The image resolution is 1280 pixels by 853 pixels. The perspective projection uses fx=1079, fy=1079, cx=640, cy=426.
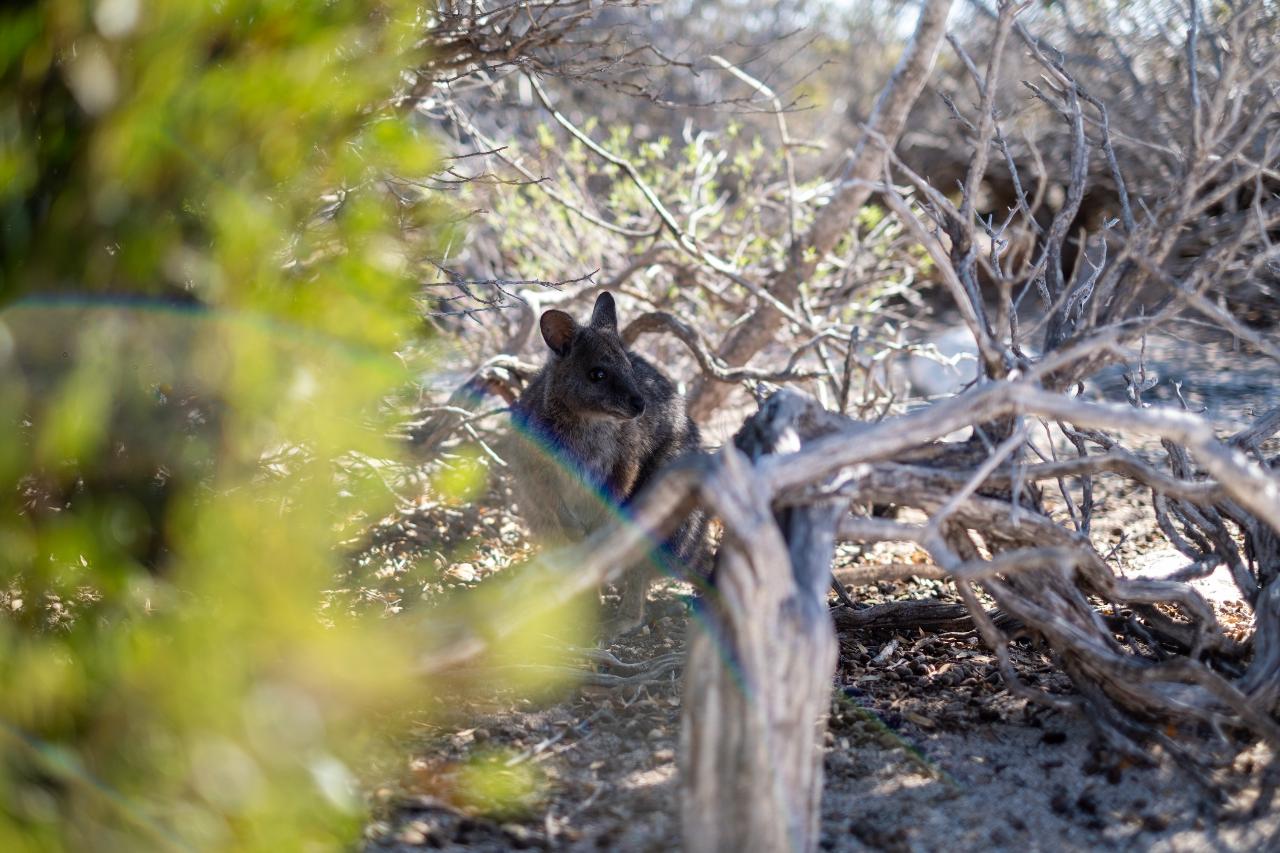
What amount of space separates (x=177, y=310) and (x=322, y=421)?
0.55m

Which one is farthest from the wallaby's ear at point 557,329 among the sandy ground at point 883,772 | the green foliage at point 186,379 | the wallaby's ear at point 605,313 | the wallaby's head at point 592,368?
the green foliage at point 186,379

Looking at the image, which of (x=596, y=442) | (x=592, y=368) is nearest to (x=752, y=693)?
(x=592, y=368)

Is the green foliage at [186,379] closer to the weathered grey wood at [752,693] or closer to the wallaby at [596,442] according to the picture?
the weathered grey wood at [752,693]

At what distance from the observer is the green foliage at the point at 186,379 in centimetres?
214

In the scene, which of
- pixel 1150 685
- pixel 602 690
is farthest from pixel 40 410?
pixel 1150 685

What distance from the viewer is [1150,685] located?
3555mm

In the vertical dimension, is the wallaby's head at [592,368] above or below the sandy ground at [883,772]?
above

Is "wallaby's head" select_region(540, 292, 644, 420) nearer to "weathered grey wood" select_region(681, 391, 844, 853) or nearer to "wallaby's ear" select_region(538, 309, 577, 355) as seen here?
"wallaby's ear" select_region(538, 309, 577, 355)

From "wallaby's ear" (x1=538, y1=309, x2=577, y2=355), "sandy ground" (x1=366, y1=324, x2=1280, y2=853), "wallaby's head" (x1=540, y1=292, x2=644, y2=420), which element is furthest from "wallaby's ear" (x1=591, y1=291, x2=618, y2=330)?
"sandy ground" (x1=366, y1=324, x2=1280, y2=853)

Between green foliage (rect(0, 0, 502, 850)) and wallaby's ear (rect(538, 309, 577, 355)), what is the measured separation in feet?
8.76

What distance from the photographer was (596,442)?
18.9 feet

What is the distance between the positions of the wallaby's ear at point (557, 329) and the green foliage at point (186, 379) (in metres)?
2.67

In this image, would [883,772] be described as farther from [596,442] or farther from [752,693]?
[596,442]

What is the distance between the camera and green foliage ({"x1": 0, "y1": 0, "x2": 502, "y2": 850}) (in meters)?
2.14
